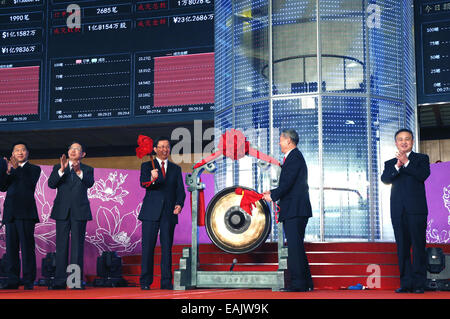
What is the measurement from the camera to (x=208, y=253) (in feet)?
19.9

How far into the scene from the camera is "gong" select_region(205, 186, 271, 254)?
5047 mm

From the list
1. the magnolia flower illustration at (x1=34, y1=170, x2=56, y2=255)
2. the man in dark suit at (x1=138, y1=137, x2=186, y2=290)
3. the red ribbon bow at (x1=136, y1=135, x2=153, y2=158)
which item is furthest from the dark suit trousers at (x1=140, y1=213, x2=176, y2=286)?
the magnolia flower illustration at (x1=34, y1=170, x2=56, y2=255)

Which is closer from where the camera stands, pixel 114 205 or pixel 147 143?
pixel 147 143

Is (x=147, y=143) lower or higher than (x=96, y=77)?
lower

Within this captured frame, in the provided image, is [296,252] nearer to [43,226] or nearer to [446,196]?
[446,196]

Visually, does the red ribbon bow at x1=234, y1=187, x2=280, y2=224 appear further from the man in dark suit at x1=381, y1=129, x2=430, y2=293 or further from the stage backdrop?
the stage backdrop

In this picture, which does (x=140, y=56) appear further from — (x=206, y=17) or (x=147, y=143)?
(x=147, y=143)

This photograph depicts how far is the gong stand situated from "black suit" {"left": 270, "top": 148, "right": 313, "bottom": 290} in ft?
0.48

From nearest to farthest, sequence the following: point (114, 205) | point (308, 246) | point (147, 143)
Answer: point (147, 143), point (308, 246), point (114, 205)

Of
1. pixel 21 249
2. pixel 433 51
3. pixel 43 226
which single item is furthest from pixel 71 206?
pixel 433 51

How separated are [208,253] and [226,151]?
141cm

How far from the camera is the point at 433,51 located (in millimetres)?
7996

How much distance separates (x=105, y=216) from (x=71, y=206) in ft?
6.66

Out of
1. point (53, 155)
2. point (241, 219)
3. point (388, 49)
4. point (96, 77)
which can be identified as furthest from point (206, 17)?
point (241, 219)
